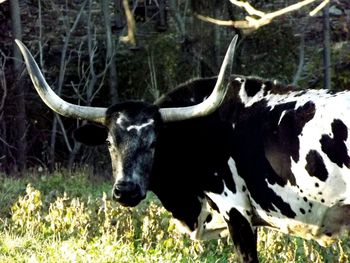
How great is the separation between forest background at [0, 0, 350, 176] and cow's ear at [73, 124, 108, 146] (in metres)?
9.39

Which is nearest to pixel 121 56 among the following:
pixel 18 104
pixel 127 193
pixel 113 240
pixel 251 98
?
pixel 18 104

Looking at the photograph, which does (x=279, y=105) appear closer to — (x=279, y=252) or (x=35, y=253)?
(x=279, y=252)

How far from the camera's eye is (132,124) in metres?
6.88

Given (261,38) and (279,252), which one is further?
(261,38)

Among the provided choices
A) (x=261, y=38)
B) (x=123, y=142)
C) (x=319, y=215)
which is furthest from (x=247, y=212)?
(x=261, y=38)

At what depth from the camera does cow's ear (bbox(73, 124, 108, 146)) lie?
7.35m

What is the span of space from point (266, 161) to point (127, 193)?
1093 millimetres

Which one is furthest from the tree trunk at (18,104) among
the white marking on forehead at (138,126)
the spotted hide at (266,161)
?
the white marking on forehead at (138,126)

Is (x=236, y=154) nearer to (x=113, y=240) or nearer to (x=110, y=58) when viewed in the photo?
(x=113, y=240)

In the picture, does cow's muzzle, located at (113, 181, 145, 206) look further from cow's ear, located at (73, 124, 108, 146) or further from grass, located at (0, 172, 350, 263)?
cow's ear, located at (73, 124, 108, 146)

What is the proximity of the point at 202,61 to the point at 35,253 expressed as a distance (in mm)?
11227

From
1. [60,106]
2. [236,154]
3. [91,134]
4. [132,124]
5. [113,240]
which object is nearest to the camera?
[236,154]

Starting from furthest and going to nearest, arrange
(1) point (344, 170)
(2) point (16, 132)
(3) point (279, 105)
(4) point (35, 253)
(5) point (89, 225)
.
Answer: (2) point (16, 132), (5) point (89, 225), (4) point (35, 253), (3) point (279, 105), (1) point (344, 170)

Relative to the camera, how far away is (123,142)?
682 centimetres
